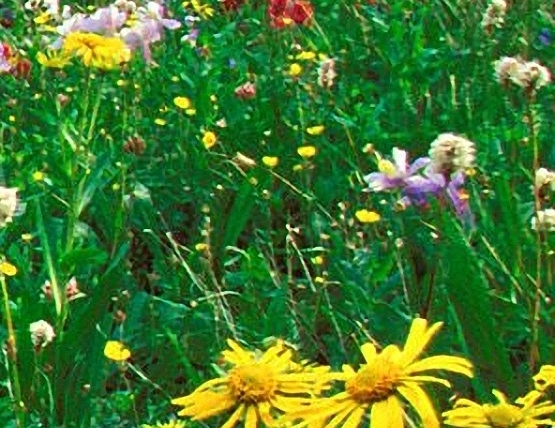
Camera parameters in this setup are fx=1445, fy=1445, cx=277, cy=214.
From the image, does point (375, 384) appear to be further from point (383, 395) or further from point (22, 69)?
point (22, 69)

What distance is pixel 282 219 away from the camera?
2.69m

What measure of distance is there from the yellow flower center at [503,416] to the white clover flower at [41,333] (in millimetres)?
946

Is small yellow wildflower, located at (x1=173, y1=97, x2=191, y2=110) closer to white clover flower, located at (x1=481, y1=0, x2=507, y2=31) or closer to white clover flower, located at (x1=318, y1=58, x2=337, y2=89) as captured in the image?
white clover flower, located at (x1=318, y1=58, x2=337, y2=89)

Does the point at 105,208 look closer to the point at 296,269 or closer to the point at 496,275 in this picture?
the point at 296,269

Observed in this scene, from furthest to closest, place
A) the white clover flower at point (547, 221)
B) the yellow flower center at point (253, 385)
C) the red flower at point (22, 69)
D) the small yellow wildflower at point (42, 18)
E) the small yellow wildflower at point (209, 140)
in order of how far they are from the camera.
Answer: the small yellow wildflower at point (42, 18) → the red flower at point (22, 69) → the small yellow wildflower at point (209, 140) → the white clover flower at point (547, 221) → the yellow flower center at point (253, 385)

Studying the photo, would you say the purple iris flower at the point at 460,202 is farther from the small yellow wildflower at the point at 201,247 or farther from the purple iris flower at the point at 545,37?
the purple iris flower at the point at 545,37

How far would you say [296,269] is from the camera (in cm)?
249

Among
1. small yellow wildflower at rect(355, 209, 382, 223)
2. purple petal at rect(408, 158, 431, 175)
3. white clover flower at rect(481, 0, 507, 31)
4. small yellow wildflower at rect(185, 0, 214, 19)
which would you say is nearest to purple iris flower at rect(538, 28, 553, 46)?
white clover flower at rect(481, 0, 507, 31)

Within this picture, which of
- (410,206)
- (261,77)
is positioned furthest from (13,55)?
(410,206)

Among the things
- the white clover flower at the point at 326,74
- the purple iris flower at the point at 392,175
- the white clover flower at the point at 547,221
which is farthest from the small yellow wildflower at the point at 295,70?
the white clover flower at the point at 547,221

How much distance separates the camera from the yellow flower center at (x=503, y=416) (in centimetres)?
108

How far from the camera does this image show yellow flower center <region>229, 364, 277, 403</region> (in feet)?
3.78

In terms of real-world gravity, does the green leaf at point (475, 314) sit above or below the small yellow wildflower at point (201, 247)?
above

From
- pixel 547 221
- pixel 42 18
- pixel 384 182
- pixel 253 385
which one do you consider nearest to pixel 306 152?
pixel 384 182
